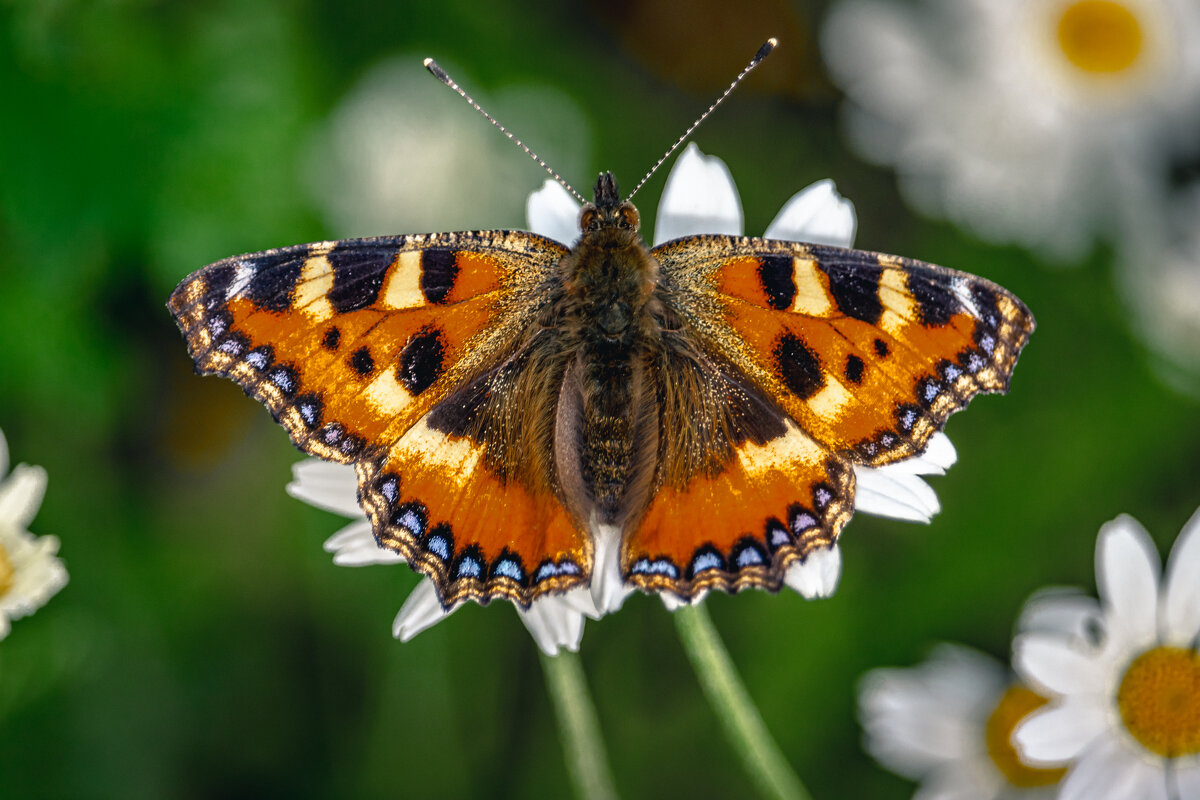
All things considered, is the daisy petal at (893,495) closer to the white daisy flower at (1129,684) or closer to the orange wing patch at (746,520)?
the orange wing patch at (746,520)

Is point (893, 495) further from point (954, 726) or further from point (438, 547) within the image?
point (954, 726)

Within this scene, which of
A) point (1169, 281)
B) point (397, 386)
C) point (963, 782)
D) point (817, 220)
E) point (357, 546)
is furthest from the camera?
point (1169, 281)

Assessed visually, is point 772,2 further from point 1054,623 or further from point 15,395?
point 15,395

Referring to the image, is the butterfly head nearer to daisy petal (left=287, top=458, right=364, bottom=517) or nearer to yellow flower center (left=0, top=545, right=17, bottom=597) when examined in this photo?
daisy petal (left=287, top=458, right=364, bottom=517)

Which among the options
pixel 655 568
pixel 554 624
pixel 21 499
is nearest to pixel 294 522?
pixel 21 499

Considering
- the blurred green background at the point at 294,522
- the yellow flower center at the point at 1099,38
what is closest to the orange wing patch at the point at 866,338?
the blurred green background at the point at 294,522

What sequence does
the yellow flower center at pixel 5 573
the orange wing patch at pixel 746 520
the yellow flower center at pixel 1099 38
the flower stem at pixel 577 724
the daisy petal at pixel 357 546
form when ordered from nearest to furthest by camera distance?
the orange wing patch at pixel 746 520
the daisy petal at pixel 357 546
the flower stem at pixel 577 724
the yellow flower center at pixel 5 573
the yellow flower center at pixel 1099 38

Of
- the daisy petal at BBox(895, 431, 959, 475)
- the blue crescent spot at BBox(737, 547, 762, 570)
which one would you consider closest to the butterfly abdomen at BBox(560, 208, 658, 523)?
the blue crescent spot at BBox(737, 547, 762, 570)
